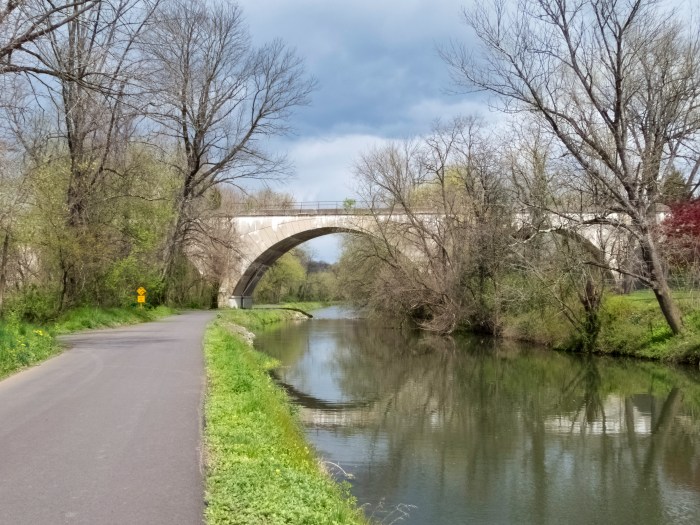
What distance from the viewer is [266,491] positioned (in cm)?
498

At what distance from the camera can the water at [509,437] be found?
7602 millimetres

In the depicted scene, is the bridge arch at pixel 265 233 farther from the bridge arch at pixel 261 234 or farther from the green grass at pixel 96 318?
the green grass at pixel 96 318

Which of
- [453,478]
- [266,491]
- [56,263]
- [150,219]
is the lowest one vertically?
[453,478]

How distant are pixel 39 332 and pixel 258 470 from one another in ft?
34.6

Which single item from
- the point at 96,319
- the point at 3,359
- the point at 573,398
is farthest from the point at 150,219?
the point at 573,398

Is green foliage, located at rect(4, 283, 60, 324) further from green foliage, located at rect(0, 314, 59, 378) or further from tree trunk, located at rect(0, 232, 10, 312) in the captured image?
green foliage, located at rect(0, 314, 59, 378)

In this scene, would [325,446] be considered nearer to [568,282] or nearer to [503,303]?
[568,282]

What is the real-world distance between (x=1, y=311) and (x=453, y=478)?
14.5 meters

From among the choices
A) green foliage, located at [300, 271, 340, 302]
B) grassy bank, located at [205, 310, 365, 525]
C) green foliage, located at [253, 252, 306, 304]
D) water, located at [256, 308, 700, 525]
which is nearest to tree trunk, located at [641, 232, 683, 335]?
water, located at [256, 308, 700, 525]

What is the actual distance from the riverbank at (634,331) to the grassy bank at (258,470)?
14.5 m

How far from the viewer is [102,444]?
6352 mm

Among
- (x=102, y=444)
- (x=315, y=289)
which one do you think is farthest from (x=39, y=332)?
(x=315, y=289)

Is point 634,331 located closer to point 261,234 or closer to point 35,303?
point 35,303

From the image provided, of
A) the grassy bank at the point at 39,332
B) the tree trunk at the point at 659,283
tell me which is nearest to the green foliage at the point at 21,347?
the grassy bank at the point at 39,332
